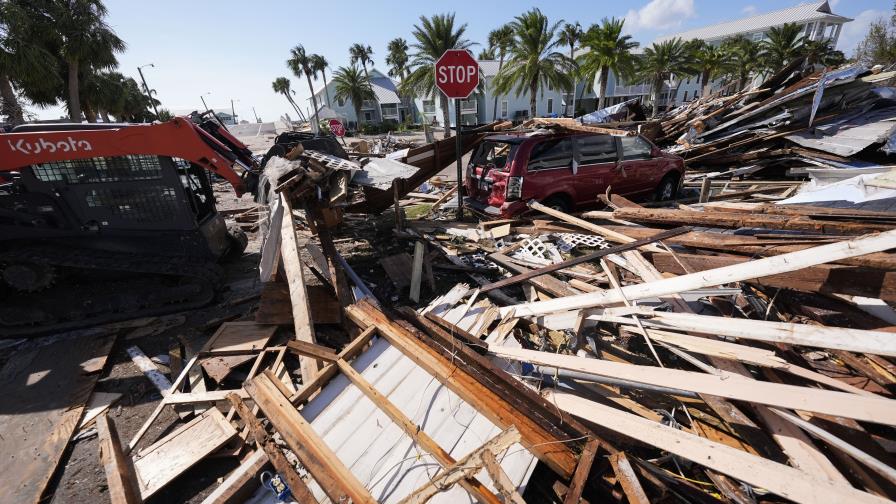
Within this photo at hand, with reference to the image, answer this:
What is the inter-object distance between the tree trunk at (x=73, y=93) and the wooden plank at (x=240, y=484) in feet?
104

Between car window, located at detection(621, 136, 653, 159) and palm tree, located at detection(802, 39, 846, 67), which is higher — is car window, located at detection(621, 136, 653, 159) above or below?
below

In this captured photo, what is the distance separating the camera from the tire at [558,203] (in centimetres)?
685

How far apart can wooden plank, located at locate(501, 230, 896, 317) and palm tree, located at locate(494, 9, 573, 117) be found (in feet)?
80.3

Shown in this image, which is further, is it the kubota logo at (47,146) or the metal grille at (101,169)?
the metal grille at (101,169)

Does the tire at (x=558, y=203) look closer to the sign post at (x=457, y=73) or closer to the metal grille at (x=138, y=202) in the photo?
the sign post at (x=457, y=73)

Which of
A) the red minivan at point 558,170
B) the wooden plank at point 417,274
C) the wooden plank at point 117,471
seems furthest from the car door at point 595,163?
the wooden plank at point 117,471

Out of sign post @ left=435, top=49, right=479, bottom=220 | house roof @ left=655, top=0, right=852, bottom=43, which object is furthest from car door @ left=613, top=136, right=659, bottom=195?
house roof @ left=655, top=0, right=852, bottom=43

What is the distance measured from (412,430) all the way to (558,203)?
575 centimetres

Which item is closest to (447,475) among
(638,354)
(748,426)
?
(748,426)

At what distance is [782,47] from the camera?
31.1m

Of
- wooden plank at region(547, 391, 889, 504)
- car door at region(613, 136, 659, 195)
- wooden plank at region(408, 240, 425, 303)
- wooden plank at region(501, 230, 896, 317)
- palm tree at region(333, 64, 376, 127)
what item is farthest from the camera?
palm tree at region(333, 64, 376, 127)

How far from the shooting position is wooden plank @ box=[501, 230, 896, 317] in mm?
2758

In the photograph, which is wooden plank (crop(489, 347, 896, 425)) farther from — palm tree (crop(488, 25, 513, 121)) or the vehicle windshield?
palm tree (crop(488, 25, 513, 121))

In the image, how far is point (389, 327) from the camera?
3113mm
